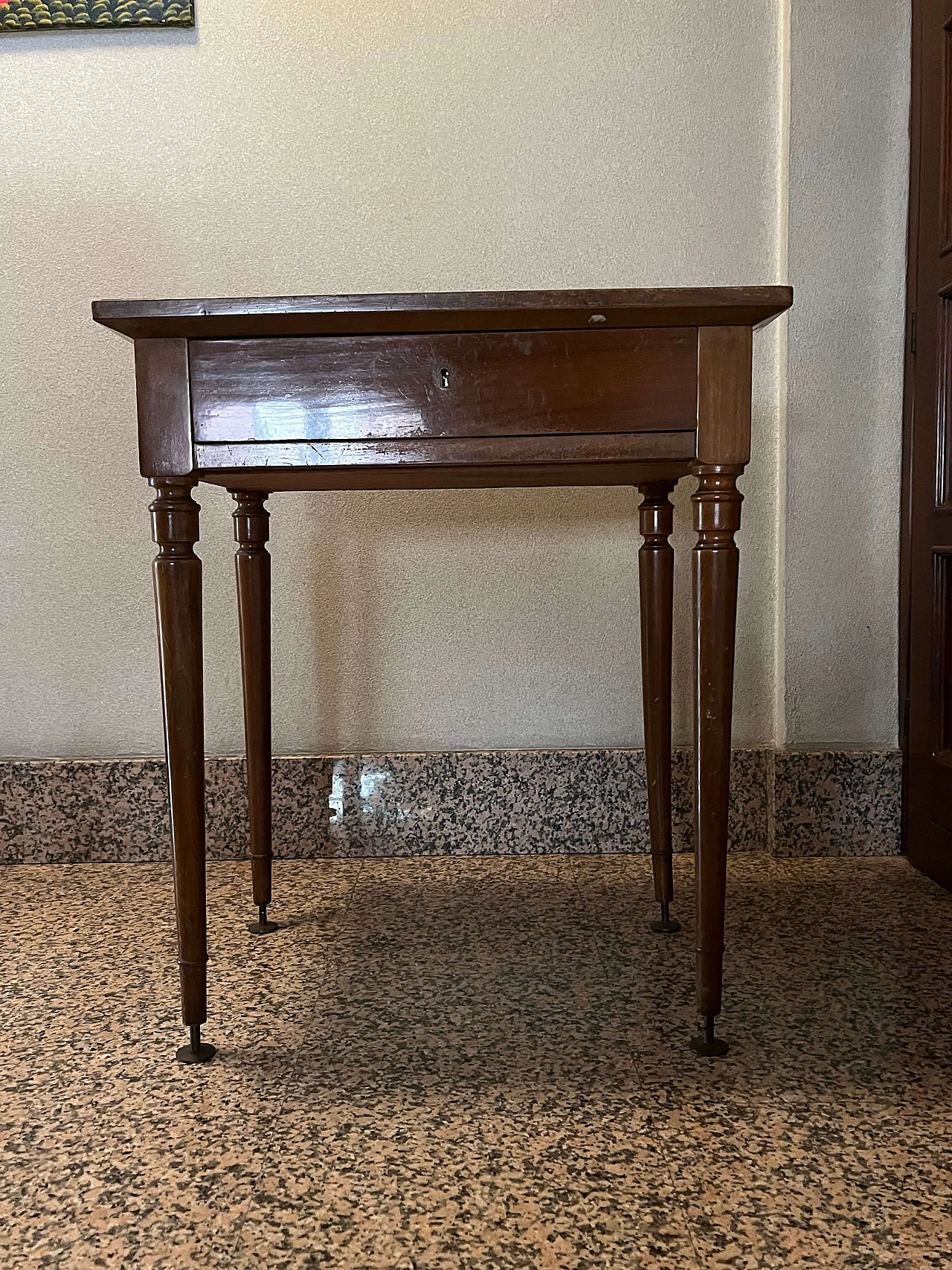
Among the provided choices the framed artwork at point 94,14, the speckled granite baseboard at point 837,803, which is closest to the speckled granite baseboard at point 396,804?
the speckled granite baseboard at point 837,803

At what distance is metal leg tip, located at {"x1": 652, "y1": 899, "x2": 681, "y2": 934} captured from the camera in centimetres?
148

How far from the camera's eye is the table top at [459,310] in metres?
1.01

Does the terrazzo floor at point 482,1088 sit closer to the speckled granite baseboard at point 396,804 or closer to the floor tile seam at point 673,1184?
the floor tile seam at point 673,1184

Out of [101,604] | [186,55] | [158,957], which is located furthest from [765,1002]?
[186,55]

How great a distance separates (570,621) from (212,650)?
2.17 feet

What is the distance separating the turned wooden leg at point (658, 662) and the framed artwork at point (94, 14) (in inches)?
47.2

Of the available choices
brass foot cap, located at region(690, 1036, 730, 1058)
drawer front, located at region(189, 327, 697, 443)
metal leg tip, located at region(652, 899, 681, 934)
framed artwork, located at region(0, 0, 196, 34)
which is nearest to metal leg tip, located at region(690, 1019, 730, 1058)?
brass foot cap, located at region(690, 1036, 730, 1058)

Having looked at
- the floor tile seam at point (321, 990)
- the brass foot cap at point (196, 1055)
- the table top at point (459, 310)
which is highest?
the table top at point (459, 310)

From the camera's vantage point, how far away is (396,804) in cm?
187

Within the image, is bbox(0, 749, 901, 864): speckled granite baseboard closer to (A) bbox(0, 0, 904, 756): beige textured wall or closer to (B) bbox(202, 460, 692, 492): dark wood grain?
(A) bbox(0, 0, 904, 756): beige textured wall

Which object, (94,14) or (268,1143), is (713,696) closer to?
(268,1143)

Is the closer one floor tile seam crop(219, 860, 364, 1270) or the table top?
floor tile seam crop(219, 860, 364, 1270)

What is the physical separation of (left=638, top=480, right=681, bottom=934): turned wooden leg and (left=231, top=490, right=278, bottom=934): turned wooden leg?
1.84 ft

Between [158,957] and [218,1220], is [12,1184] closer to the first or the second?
[218,1220]
